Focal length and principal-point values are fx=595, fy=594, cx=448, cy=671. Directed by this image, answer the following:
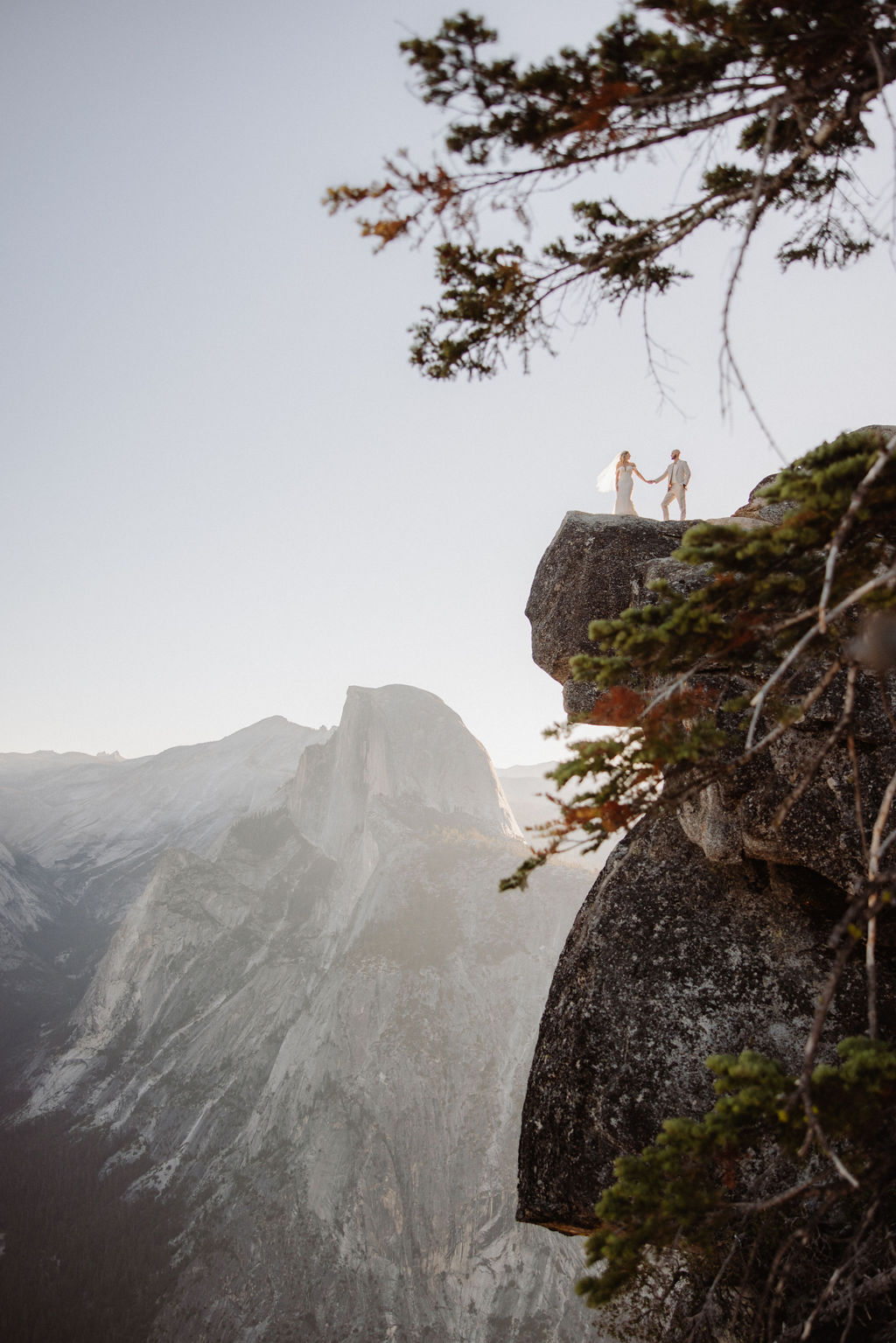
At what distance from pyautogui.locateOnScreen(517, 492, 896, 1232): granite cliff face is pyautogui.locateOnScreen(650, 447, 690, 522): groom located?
470cm

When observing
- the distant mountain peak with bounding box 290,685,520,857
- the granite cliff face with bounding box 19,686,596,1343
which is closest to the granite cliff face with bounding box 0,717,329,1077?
the distant mountain peak with bounding box 290,685,520,857

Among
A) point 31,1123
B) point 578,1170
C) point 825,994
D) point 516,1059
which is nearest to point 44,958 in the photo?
point 31,1123

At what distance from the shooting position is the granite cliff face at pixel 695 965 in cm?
670

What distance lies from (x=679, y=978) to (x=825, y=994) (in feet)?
18.1

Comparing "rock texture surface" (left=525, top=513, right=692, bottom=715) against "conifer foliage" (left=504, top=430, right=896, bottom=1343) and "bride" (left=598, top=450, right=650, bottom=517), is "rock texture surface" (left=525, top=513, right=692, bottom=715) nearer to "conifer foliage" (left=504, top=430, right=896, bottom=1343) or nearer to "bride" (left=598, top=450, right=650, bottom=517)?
"bride" (left=598, top=450, right=650, bottom=517)

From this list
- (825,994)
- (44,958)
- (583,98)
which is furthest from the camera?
(44,958)

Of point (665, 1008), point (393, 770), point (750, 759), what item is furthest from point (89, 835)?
point (750, 759)

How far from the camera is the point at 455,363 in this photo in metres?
4.60

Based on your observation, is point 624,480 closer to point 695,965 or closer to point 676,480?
point 676,480

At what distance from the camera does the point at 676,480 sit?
12.6m

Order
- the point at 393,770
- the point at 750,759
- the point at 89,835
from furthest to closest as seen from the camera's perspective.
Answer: the point at 89,835 < the point at 393,770 < the point at 750,759

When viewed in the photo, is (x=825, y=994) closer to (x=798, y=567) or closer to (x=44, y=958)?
(x=798, y=567)

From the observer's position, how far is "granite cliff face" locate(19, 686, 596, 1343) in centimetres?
3338

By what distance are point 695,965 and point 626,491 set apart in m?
9.08
